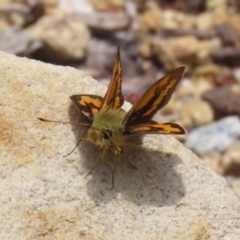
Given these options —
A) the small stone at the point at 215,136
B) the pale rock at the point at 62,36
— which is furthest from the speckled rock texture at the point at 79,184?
the pale rock at the point at 62,36

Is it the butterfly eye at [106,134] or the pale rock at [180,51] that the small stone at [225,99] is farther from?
the butterfly eye at [106,134]

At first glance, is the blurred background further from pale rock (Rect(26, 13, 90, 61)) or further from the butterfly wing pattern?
the butterfly wing pattern

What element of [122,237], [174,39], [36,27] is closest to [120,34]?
[174,39]

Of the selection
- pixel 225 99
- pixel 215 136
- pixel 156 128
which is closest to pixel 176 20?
pixel 225 99

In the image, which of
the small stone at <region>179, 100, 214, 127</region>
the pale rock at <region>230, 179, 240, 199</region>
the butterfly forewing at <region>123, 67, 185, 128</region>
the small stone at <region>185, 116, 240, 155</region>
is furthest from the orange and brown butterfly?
the small stone at <region>179, 100, 214, 127</region>

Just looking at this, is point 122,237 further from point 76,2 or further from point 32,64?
point 76,2
